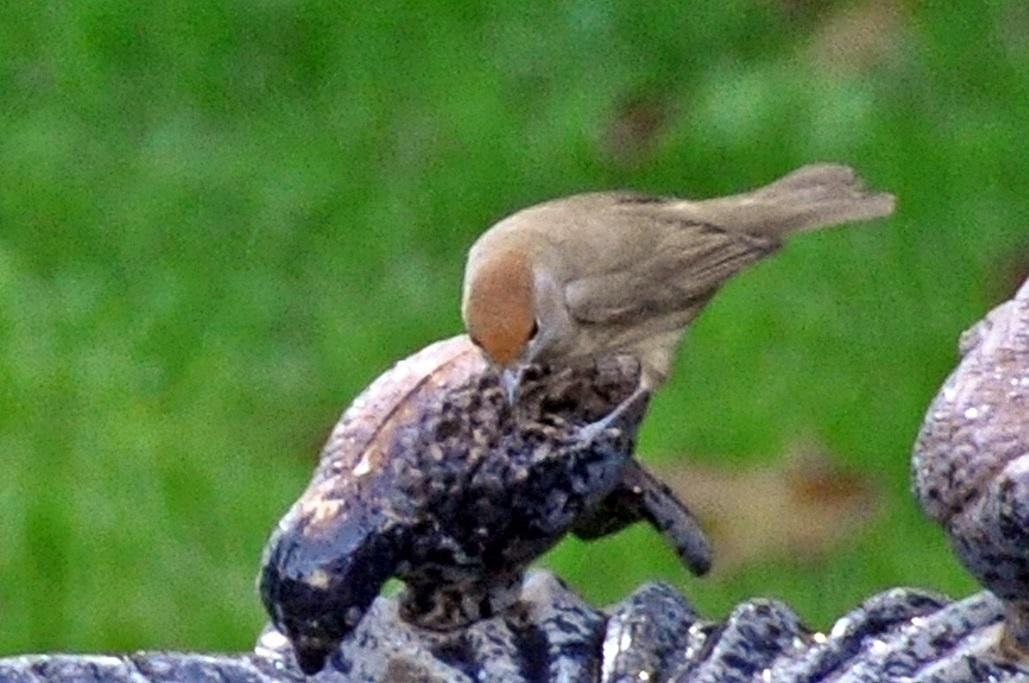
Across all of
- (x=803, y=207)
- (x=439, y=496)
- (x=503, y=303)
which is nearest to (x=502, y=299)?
(x=503, y=303)

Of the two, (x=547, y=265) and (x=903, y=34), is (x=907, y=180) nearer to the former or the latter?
(x=903, y=34)

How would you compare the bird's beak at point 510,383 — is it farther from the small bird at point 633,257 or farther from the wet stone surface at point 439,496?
the small bird at point 633,257

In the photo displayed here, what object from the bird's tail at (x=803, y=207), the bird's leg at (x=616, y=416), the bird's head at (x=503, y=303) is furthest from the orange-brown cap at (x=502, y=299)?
the bird's leg at (x=616, y=416)

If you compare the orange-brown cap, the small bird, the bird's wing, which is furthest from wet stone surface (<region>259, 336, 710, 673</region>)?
the bird's wing

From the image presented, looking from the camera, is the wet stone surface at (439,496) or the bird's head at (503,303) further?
the bird's head at (503,303)

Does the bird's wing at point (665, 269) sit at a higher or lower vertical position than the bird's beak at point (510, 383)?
lower

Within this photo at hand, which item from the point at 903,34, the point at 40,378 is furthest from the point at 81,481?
the point at 903,34

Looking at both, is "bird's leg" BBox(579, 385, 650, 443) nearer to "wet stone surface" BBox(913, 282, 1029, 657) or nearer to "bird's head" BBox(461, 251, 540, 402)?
"wet stone surface" BBox(913, 282, 1029, 657)
